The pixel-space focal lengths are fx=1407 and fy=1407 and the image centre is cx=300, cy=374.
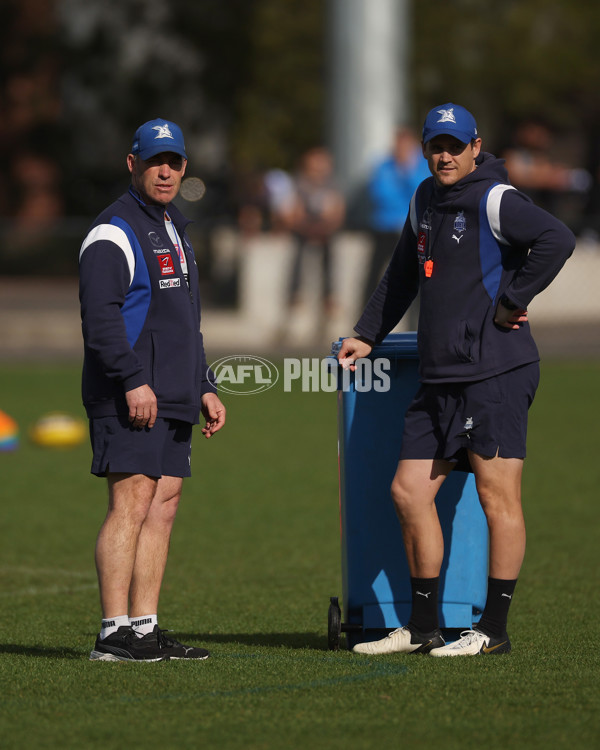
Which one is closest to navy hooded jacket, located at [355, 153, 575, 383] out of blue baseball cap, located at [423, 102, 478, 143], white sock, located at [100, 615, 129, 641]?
blue baseball cap, located at [423, 102, 478, 143]

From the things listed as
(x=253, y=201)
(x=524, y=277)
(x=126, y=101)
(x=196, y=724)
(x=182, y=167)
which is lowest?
(x=196, y=724)

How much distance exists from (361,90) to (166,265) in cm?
1661

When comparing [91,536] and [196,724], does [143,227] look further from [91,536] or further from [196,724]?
[91,536]

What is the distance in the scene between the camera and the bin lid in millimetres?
5777

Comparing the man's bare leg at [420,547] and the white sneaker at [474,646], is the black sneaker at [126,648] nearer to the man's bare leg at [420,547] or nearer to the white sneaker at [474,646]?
the man's bare leg at [420,547]

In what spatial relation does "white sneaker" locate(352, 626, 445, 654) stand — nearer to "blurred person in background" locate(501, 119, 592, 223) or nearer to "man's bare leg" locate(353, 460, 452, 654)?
"man's bare leg" locate(353, 460, 452, 654)

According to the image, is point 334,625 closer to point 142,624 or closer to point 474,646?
point 474,646

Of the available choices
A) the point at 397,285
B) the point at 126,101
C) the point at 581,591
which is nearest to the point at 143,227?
the point at 397,285

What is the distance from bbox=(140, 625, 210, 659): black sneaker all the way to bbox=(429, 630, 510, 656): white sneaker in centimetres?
92

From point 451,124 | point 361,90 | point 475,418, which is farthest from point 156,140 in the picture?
point 361,90

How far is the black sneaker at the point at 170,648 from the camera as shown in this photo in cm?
549

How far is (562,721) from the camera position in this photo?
4.50m

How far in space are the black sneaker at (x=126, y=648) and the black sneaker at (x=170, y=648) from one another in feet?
0.06

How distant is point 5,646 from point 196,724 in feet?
5.49
